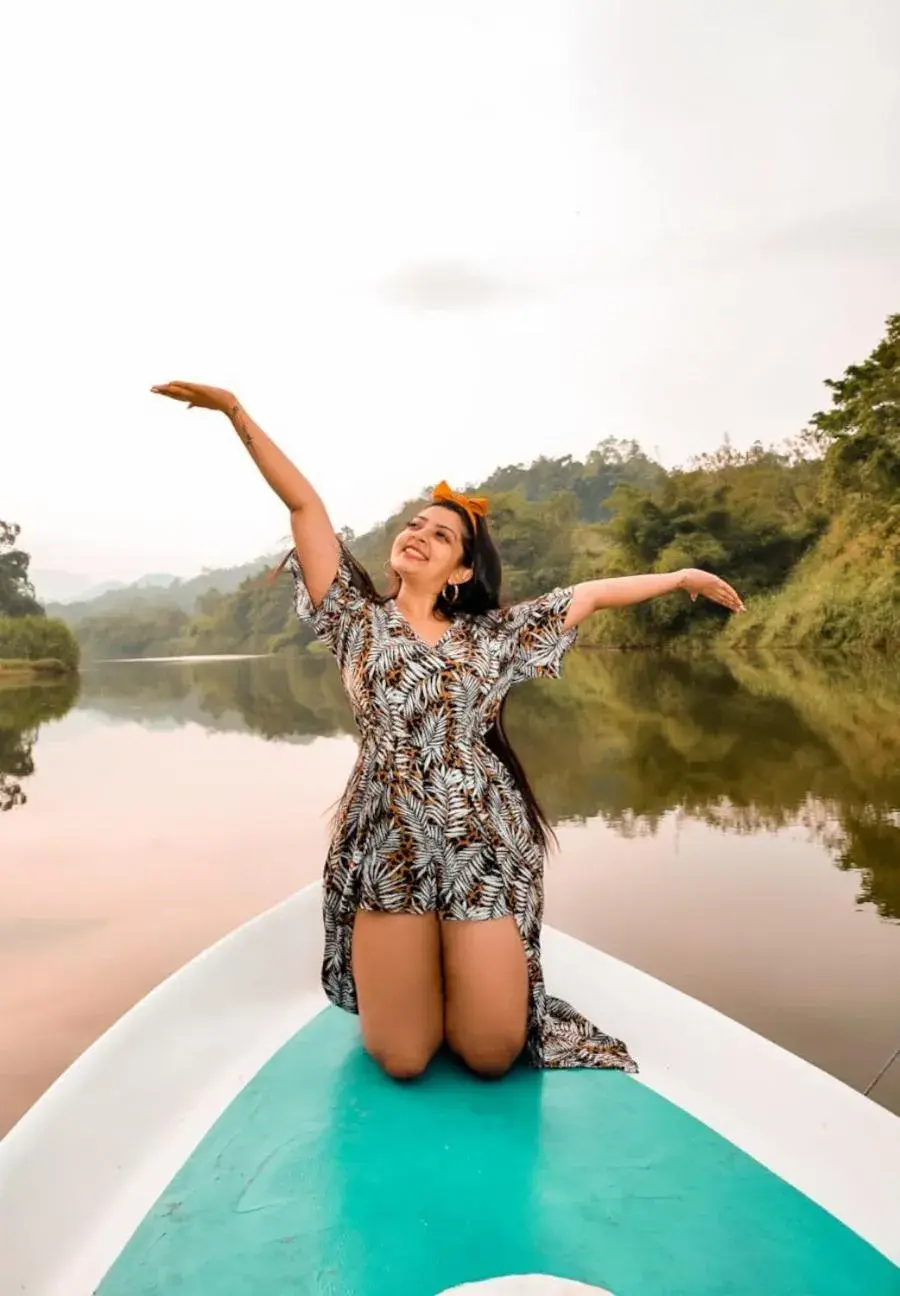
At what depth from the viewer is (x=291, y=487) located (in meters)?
1.63

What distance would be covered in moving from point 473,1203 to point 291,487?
3.52ft

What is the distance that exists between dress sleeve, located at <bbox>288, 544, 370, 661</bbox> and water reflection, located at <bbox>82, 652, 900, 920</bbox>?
8.85ft

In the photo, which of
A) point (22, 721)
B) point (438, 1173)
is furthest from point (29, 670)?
point (438, 1173)

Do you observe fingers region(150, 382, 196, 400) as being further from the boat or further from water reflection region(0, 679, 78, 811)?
water reflection region(0, 679, 78, 811)

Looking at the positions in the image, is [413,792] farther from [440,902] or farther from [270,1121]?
[270,1121]

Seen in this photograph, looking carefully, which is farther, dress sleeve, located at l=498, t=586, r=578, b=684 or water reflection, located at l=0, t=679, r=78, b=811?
water reflection, located at l=0, t=679, r=78, b=811

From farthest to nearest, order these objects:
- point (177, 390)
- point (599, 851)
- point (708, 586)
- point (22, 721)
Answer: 1. point (22, 721)
2. point (599, 851)
3. point (708, 586)
4. point (177, 390)

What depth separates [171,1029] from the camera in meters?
1.72

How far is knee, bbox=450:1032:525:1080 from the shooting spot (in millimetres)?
1571

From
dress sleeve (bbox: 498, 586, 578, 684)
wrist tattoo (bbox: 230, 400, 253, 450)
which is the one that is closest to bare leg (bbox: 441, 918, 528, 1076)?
dress sleeve (bbox: 498, 586, 578, 684)

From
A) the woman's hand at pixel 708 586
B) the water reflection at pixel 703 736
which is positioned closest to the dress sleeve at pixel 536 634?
the woman's hand at pixel 708 586

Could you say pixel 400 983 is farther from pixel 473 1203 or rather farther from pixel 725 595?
pixel 725 595

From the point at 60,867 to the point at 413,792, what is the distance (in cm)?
414

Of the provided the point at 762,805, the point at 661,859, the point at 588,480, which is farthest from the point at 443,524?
the point at 588,480
